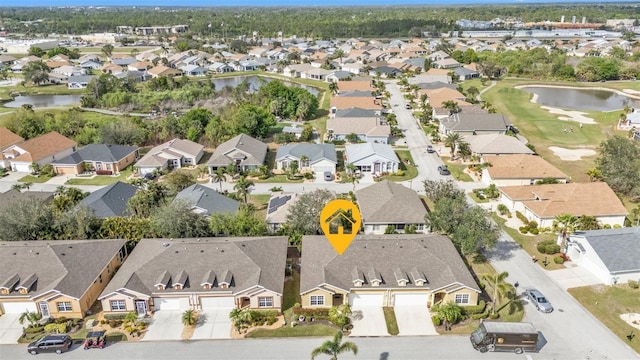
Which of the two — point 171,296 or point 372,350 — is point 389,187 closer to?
point 372,350

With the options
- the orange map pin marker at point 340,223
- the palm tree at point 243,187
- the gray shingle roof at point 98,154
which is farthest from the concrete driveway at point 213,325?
the gray shingle roof at point 98,154

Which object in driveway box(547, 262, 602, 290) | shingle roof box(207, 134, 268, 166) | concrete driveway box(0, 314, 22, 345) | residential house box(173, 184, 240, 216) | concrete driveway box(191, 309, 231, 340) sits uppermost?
shingle roof box(207, 134, 268, 166)

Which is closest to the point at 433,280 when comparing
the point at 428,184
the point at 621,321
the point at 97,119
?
the point at 621,321

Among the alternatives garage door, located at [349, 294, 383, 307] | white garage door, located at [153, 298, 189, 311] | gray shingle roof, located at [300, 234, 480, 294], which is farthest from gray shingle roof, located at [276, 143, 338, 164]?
white garage door, located at [153, 298, 189, 311]

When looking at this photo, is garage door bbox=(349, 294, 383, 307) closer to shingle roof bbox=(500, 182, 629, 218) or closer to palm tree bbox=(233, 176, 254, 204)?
palm tree bbox=(233, 176, 254, 204)

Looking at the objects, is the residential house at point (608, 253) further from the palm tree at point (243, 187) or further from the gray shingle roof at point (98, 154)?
the gray shingle roof at point (98, 154)

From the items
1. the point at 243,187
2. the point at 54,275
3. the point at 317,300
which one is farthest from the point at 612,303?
the point at 54,275
